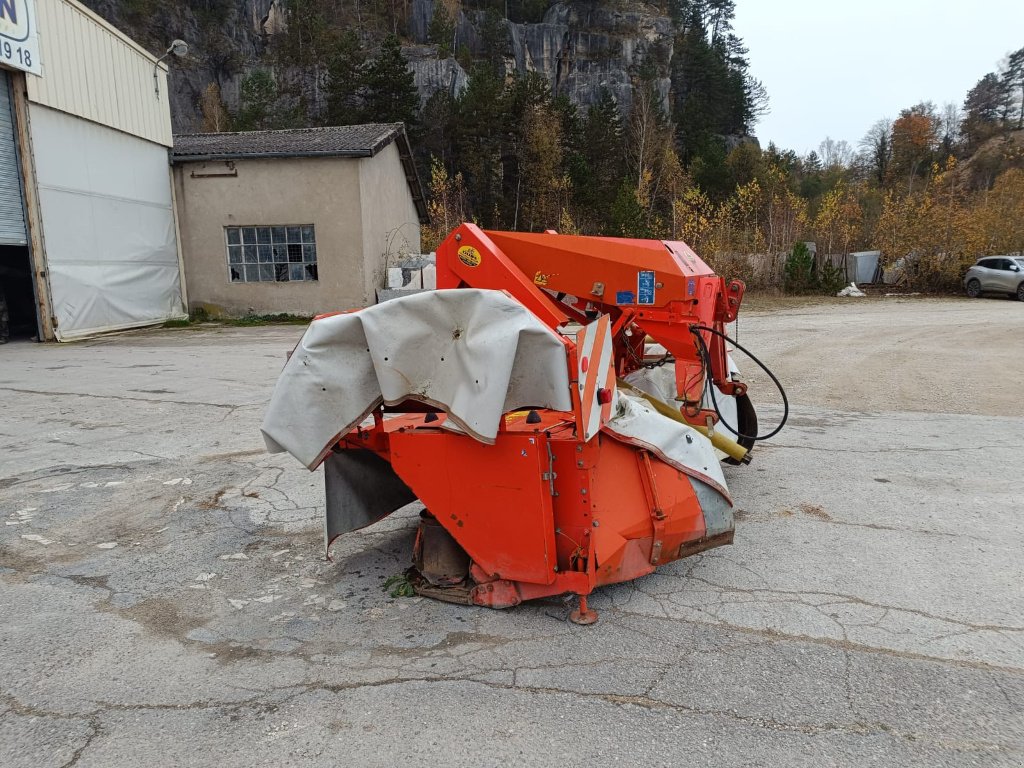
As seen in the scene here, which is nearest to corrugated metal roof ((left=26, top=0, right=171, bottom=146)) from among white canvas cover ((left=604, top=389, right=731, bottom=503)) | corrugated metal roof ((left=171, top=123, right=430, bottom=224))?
corrugated metal roof ((left=171, top=123, right=430, bottom=224))

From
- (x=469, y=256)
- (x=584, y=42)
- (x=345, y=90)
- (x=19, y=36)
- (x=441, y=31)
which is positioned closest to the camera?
(x=469, y=256)

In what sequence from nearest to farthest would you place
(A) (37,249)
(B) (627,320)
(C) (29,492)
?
1. (B) (627,320)
2. (C) (29,492)
3. (A) (37,249)

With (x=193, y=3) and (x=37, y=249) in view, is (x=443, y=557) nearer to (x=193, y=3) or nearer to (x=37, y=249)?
(x=37, y=249)

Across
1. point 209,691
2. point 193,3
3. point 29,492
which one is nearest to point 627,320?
point 209,691

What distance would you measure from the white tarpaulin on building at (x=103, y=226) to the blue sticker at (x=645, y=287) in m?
15.2

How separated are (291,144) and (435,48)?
152 feet

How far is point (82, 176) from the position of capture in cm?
1598

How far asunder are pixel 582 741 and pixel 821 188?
5715cm

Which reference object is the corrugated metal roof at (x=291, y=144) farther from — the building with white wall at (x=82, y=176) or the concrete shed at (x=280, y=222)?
the building with white wall at (x=82, y=176)

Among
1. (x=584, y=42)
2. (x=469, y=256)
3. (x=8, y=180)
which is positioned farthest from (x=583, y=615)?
(x=584, y=42)

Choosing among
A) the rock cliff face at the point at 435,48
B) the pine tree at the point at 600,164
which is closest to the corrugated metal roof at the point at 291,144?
the pine tree at the point at 600,164

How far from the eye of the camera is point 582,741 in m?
2.49

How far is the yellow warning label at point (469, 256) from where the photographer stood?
470 cm

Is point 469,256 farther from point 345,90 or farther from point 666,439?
point 345,90
